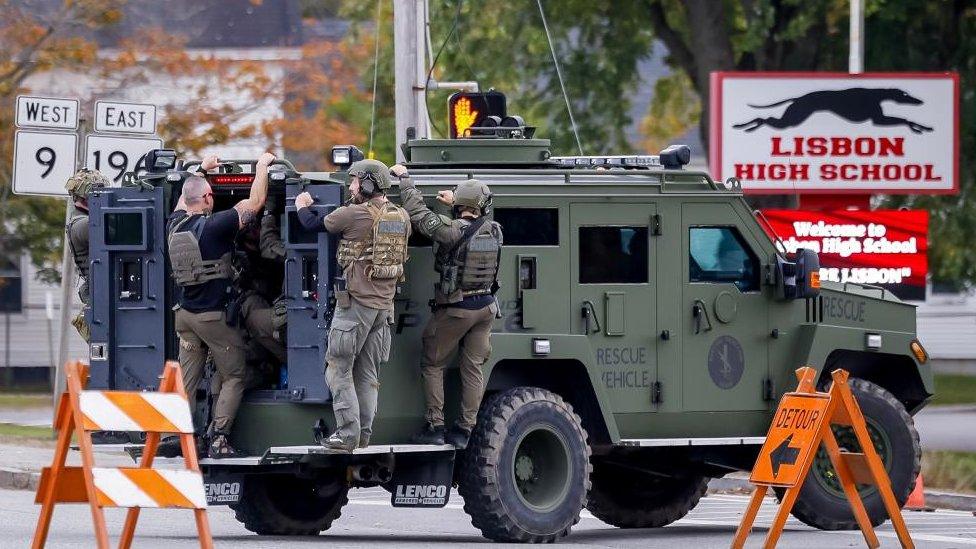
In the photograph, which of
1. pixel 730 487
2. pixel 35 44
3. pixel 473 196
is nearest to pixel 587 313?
pixel 473 196

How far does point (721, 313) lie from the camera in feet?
42.5

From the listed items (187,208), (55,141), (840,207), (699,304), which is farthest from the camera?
(840,207)

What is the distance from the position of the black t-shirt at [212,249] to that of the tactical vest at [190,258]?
2 centimetres

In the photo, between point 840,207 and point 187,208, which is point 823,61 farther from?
point 187,208

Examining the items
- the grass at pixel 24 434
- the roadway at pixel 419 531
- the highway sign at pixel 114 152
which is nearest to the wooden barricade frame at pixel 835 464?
the roadway at pixel 419 531

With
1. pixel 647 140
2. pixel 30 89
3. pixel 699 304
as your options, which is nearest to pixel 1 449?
pixel 699 304

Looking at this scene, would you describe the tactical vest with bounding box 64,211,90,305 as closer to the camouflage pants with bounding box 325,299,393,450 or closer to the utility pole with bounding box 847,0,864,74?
the camouflage pants with bounding box 325,299,393,450

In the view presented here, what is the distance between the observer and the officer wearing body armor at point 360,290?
447 inches

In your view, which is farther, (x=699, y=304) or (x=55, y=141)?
(x=55, y=141)

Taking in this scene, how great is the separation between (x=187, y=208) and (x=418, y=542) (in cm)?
247

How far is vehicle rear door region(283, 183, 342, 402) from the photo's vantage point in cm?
1156

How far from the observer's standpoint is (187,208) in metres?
11.9

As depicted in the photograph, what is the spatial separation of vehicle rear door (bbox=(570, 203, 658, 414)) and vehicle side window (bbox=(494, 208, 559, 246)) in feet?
0.41

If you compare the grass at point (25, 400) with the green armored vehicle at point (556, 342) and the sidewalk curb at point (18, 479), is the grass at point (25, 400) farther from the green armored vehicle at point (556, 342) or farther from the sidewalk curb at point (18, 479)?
the green armored vehicle at point (556, 342)
